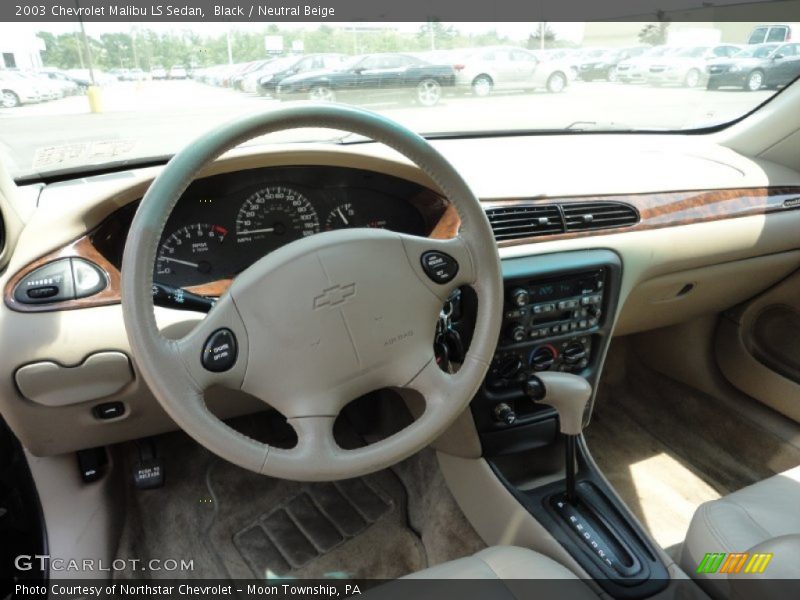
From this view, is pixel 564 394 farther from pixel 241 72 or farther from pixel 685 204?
pixel 241 72

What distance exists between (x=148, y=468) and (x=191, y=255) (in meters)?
0.73

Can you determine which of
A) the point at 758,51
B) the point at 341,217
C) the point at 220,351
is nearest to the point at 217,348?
the point at 220,351

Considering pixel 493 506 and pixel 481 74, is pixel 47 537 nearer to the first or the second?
pixel 493 506

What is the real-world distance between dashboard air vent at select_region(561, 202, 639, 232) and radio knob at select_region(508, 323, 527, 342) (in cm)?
32

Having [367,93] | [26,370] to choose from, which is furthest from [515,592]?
[367,93]

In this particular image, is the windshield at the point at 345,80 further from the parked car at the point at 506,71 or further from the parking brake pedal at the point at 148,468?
the parking brake pedal at the point at 148,468

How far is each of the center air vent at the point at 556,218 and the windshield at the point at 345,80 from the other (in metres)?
0.40

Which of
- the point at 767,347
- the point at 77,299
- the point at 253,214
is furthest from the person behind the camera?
the point at 767,347

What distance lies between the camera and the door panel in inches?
92.4

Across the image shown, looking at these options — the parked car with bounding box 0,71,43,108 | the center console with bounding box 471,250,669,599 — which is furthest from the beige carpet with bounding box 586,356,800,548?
the parked car with bounding box 0,71,43,108

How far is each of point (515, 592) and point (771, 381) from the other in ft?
5.31

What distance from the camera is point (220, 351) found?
114 cm

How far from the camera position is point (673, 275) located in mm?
2029
